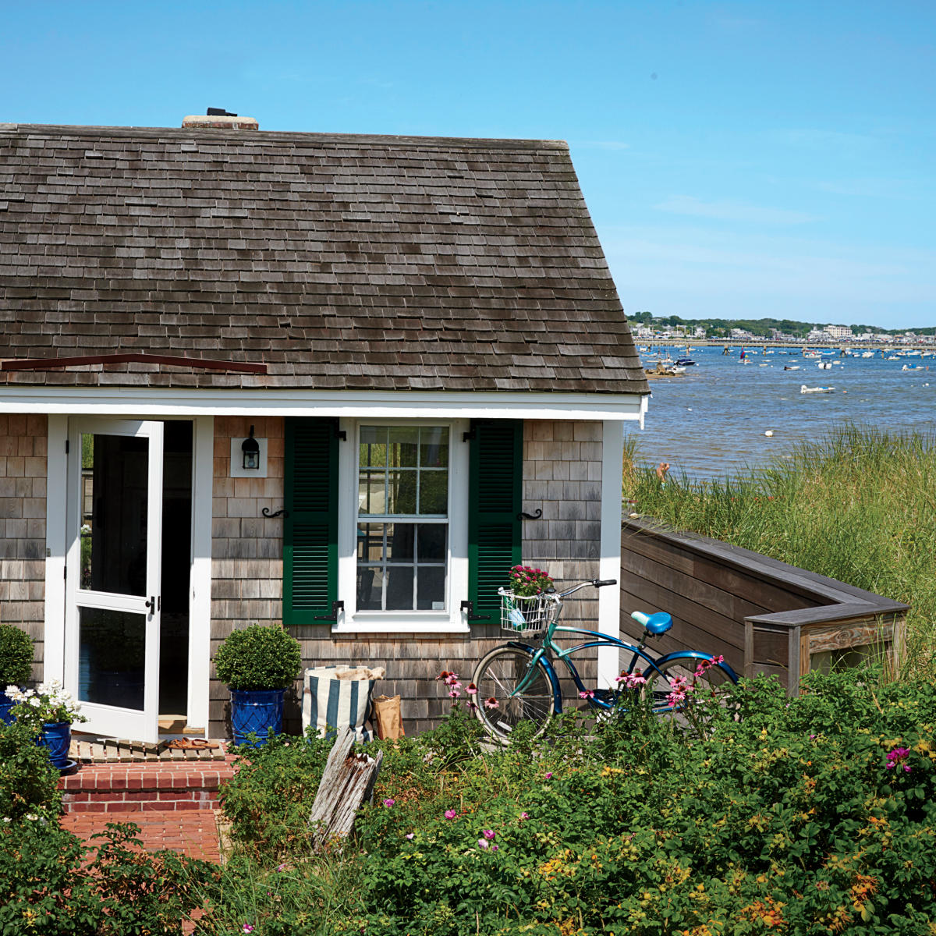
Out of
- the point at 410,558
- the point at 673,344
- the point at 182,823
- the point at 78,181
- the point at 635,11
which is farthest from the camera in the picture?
the point at 673,344

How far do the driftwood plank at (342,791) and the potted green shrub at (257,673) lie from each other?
157cm

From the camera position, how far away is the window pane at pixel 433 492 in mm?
7371

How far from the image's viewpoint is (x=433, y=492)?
7.39m

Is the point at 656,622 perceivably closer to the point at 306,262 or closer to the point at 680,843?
the point at 680,843

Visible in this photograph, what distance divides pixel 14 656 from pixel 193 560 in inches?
50.5

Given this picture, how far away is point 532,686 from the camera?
7500 mm

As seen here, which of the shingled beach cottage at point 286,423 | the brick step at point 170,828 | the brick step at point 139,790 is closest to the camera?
the brick step at point 170,828

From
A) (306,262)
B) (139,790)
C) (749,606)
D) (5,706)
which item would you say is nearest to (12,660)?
(5,706)

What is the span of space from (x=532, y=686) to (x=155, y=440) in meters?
3.20

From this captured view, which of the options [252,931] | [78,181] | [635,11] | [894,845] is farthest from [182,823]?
[635,11]

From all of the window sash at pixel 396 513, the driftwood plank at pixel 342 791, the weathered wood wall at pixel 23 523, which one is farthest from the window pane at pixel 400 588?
the weathered wood wall at pixel 23 523

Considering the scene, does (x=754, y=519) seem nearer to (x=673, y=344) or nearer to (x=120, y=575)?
(x=120, y=575)

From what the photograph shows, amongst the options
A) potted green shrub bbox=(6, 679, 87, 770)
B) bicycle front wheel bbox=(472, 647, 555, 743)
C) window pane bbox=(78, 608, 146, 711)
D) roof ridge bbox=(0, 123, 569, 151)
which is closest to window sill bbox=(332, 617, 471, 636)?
bicycle front wheel bbox=(472, 647, 555, 743)

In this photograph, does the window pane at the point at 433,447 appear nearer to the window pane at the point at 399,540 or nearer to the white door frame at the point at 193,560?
the window pane at the point at 399,540
